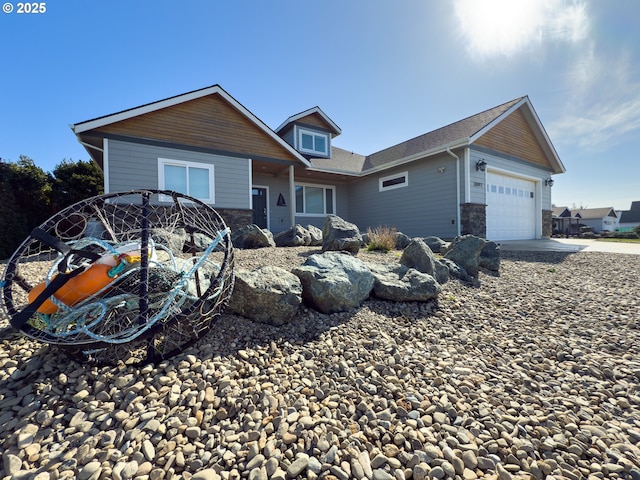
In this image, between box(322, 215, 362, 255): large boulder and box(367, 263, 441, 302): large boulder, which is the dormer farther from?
box(367, 263, 441, 302): large boulder

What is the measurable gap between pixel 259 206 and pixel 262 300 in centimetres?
831

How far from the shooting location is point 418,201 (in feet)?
31.9

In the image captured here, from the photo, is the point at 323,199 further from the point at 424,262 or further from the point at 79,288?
the point at 79,288

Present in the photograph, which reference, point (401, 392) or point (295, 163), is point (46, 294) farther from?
point (295, 163)

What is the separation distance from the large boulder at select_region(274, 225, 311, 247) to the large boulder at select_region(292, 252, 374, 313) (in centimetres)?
292

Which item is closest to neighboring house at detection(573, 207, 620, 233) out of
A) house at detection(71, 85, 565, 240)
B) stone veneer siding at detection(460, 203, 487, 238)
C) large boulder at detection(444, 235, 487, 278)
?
house at detection(71, 85, 565, 240)

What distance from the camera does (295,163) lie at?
8805 millimetres

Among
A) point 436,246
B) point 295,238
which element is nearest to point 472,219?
point 436,246

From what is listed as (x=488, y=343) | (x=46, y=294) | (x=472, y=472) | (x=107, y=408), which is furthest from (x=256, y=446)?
(x=488, y=343)

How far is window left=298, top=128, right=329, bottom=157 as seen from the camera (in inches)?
428

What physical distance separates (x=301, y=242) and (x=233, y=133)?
439 cm

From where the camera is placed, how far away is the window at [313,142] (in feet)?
35.7

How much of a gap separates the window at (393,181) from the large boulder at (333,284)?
27.0 feet

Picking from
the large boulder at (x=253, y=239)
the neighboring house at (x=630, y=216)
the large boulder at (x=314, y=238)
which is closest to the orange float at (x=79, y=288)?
the large boulder at (x=253, y=239)
